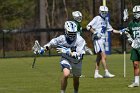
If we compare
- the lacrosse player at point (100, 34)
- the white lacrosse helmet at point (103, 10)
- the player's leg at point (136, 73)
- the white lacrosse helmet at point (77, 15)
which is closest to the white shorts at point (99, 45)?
the lacrosse player at point (100, 34)

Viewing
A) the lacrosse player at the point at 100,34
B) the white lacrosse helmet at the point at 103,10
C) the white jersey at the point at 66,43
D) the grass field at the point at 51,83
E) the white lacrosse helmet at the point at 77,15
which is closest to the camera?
the white jersey at the point at 66,43

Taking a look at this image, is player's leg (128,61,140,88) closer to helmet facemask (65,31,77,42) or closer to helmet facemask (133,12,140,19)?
helmet facemask (133,12,140,19)

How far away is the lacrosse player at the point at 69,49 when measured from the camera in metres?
13.0

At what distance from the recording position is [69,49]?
514 inches

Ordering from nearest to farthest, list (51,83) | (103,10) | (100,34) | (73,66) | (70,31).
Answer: (70,31), (73,66), (51,83), (103,10), (100,34)

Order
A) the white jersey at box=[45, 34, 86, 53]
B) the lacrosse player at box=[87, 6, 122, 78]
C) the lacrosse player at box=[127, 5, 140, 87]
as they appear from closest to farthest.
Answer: the white jersey at box=[45, 34, 86, 53] → the lacrosse player at box=[127, 5, 140, 87] → the lacrosse player at box=[87, 6, 122, 78]

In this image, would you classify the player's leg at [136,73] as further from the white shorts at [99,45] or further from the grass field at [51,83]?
the white shorts at [99,45]

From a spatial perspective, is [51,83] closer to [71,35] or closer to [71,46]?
[71,46]

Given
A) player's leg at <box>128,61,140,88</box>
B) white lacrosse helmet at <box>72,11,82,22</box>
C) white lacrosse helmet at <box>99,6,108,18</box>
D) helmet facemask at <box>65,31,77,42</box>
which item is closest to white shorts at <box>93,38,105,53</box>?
white lacrosse helmet at <box>99,6,108,18</box>

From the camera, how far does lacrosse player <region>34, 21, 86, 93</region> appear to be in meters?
13.0

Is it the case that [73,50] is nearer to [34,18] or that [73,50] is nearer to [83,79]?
[83,79]

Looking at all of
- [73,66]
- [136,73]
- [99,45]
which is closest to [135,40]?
[136,73]

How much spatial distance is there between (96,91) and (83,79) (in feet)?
10.8

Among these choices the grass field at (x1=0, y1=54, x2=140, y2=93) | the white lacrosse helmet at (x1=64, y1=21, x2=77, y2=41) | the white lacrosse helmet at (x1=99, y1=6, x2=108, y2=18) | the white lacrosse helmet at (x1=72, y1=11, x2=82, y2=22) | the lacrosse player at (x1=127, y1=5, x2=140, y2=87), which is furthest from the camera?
the white lacrosse helmet at (x1=99, y1=6, x2=108, y2=18)
